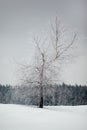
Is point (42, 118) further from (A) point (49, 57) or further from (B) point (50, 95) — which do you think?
(A) point (49, 57)

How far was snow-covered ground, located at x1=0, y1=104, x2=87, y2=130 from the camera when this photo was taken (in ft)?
8.80

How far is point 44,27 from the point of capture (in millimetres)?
3002

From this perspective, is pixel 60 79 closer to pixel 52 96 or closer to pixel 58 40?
pixel 52 96

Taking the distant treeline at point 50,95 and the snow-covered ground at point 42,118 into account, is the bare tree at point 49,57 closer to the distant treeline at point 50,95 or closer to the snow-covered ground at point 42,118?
the distant treeline at point 50,95

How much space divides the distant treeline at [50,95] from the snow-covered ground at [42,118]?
0.07m

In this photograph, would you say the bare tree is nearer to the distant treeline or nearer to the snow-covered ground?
the distant treeline

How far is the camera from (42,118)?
275 cm

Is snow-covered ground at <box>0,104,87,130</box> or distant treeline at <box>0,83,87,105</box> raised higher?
distant treeline at <box>0,83,87,105</box>

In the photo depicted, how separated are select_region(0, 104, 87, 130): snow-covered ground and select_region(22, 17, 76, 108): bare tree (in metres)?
0.32

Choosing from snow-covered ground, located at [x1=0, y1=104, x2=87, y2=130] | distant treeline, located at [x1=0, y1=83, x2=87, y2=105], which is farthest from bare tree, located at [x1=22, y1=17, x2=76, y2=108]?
snow-covered ground, located at [x1=0, y1=104, x2=87, y2=130]

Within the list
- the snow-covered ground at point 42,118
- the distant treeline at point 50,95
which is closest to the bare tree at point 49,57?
the distant treeline at point 50,95

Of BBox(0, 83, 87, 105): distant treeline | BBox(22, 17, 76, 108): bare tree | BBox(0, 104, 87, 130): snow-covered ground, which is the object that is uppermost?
BBox(22, 17, 76, 108): bare tree

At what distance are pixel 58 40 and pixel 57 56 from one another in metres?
0.19

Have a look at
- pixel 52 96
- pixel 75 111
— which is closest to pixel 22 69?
pixel 52 96
